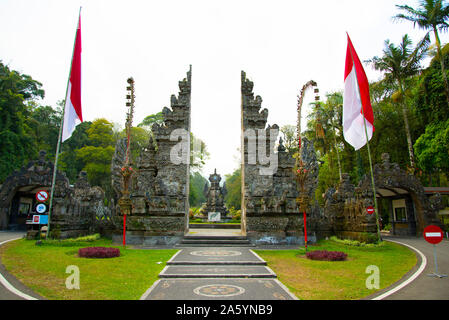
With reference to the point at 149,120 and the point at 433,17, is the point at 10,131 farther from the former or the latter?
the point at 433,17

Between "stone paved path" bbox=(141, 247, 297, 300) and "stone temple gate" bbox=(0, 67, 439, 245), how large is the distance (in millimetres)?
3883

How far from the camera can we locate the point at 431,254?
10.4m

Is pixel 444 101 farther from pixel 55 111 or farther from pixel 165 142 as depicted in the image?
pixel 55 111

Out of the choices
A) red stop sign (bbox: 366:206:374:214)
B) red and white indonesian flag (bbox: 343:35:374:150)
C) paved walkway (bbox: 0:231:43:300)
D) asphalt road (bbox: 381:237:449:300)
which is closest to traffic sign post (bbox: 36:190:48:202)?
paved walkway (bbox: 0:231:43:300)

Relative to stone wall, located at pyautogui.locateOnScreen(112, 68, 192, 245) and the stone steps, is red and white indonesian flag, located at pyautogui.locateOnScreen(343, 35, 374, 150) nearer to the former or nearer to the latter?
the stone steps

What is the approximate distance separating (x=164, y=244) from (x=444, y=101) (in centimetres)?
2377

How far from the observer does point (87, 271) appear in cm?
725

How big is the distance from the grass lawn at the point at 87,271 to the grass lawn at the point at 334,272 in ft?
11.8

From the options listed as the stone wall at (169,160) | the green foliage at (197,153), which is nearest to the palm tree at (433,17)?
the stone wall at (169,160)

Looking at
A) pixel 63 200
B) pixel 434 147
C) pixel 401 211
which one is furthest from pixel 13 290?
pixel 434 147

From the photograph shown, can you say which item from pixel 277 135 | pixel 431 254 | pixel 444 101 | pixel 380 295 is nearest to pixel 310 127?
pixel 444 101

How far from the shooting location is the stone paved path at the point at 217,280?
541 centimetres

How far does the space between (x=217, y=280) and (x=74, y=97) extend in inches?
473
